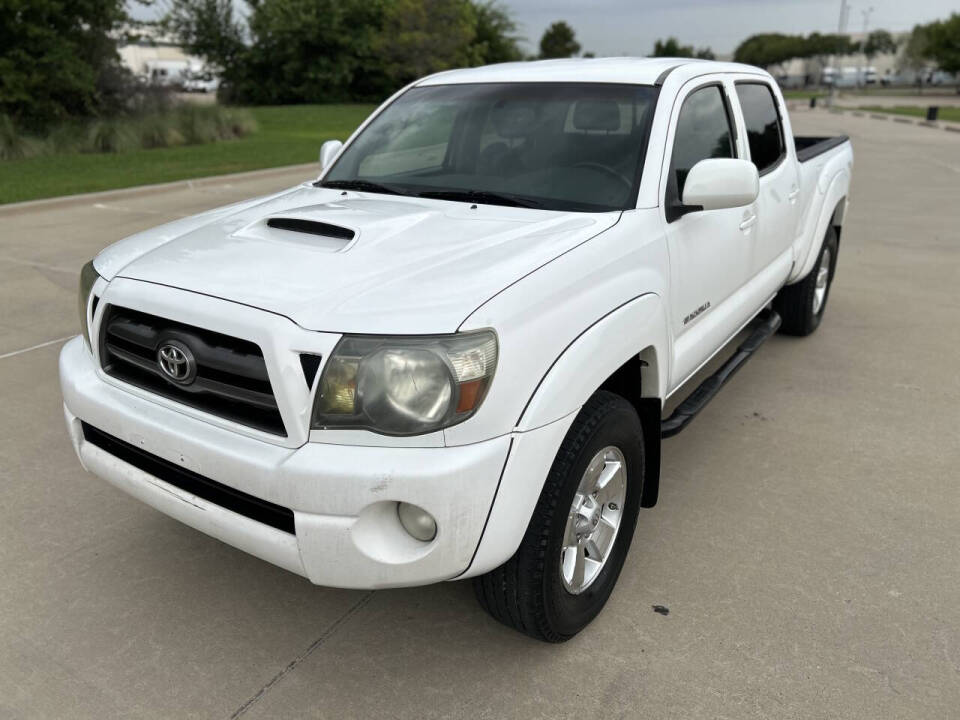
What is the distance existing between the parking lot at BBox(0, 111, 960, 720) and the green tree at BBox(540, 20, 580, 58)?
99.3 meters

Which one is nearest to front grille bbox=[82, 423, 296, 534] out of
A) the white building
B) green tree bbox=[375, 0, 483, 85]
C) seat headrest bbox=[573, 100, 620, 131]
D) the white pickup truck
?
the white pickup truck

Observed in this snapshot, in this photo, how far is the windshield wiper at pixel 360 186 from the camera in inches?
132

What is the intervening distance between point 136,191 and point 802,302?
358 inches

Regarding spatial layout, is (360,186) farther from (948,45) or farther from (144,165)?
(948,45)

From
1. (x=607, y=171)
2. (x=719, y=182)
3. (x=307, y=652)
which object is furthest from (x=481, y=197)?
(x=307, y=652)

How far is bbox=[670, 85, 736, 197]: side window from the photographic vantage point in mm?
3211

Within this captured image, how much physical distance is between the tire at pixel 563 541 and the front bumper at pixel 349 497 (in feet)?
0.83

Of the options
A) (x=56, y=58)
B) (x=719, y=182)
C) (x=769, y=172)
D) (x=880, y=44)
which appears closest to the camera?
(x=719, y=182)

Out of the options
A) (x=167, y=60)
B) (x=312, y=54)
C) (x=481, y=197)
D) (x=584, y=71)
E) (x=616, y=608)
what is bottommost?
(x=616, y=608)

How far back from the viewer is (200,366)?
7.42ft

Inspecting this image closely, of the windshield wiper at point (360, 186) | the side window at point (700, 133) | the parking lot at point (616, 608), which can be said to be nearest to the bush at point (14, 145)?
the parking lot at point (616, 608)

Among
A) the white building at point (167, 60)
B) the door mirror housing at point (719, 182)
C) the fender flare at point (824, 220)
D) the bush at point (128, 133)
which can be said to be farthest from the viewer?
the white building at point (167, 60)

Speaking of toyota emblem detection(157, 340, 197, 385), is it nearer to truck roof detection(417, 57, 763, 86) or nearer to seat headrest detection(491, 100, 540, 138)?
seat headrest detection(491, 100, 540, 138)

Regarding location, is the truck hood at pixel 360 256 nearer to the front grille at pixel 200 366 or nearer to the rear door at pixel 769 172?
the front grille at pixel 200 366
